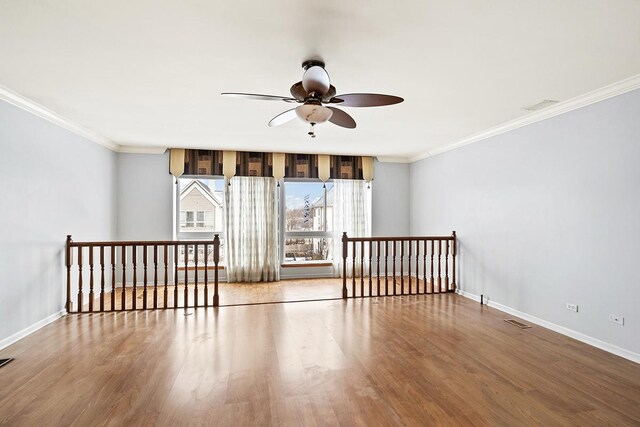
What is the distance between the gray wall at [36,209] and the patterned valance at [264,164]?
1.70m

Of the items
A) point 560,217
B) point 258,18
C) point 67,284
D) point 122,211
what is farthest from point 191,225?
point 560,217

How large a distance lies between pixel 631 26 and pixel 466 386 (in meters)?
2.62

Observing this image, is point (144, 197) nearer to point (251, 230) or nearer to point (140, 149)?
point (140, 149)

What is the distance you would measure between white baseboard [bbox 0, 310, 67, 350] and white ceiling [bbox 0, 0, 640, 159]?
2.39 m

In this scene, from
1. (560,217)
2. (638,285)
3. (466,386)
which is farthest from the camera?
(560,217)

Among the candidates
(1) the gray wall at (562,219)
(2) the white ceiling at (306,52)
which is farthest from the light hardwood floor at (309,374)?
(2) the white ceiling at (306,52)

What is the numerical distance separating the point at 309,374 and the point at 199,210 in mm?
4587

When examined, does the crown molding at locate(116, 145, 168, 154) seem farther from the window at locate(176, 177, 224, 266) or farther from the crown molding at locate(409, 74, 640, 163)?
the crown molding at locate(409, 74, 640, 163)

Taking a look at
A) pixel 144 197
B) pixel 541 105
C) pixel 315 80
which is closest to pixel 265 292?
pixel 144 197

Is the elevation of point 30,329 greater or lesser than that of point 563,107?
lesser

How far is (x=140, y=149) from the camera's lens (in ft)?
19.2

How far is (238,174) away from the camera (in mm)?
6219

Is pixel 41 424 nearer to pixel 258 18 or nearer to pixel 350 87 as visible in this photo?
pixel 258 18

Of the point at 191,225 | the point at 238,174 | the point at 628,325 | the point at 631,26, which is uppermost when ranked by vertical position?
the point at 631,26
